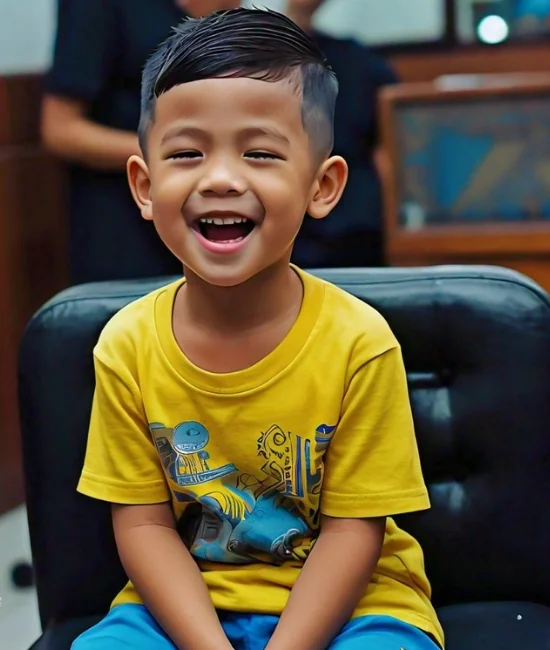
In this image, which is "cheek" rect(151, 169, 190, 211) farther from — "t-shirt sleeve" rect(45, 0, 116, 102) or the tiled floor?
the tiled floor

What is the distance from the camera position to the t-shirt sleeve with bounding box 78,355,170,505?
3.70 feet

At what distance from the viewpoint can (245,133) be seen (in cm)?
100

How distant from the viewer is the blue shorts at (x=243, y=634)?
1.04 m

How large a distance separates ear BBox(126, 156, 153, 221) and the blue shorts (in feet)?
1.40

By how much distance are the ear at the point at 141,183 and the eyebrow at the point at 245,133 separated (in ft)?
0.28

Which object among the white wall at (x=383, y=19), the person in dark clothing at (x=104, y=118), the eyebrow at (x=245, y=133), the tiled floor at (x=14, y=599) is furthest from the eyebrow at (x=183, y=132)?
the white wall at (x=383, y=19)

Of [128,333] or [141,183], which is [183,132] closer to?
[141,183]

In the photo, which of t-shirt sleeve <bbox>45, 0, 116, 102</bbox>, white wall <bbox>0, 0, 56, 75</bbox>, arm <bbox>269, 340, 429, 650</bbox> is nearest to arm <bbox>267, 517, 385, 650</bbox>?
arm <bbox>269, 340, 429, 650</bbox>

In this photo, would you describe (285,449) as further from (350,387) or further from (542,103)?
(542,103)

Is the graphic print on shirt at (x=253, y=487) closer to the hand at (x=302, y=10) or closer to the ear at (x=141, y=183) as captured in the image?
the ear at (x=141, y=183)

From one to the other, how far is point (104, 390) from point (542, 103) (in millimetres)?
1460

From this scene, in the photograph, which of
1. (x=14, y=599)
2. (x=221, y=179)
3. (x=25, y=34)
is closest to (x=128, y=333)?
(x=221, y=179)

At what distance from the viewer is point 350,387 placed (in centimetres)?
109

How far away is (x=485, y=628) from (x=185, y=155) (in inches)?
24.9
